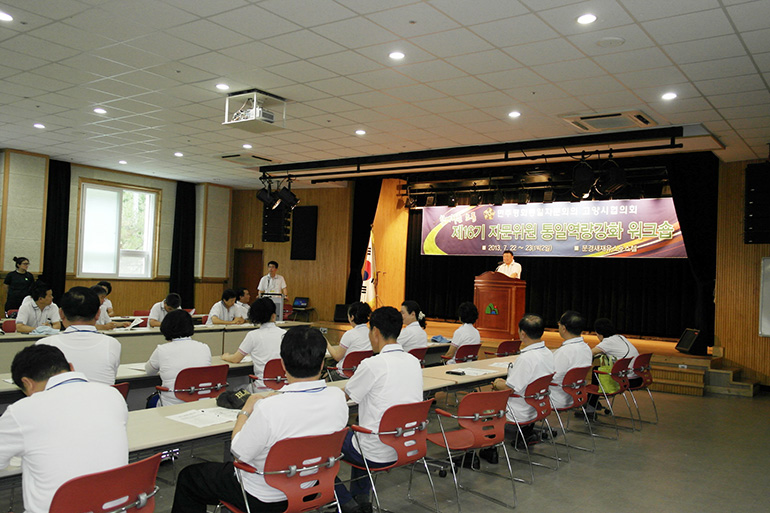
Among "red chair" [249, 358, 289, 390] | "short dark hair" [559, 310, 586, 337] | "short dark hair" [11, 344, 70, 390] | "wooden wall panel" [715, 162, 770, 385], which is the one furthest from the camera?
"wooden wall panel" [715, 162, 770, 385]

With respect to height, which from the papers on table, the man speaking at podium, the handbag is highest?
the man speaking at podium

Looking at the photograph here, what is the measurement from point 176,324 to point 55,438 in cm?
244

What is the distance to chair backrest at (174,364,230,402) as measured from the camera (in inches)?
173

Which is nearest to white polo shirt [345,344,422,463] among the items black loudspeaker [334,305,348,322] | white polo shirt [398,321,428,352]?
white polo shirt [398,321,428,352]

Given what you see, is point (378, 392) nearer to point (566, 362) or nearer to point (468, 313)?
point (566, 362)

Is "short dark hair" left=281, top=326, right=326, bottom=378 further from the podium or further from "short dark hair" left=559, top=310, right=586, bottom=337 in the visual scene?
the podium

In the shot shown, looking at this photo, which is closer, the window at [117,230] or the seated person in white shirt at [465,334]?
the seated person in white shirt at [465,334]

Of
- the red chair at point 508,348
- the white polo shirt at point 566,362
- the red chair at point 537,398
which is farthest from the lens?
the red chair at point 508,348

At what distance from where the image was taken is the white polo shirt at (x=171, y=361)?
449 centimetres

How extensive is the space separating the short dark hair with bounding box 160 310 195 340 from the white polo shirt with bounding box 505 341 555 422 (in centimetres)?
259

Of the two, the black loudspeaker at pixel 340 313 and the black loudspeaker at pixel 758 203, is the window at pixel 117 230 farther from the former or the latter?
the black loudspeaker at pixel 758 203

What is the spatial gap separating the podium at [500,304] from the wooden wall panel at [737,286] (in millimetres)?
3233

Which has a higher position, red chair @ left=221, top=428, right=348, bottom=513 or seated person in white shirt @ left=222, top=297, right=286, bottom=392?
seated person in white shirt @ left=222, top=297, right=286, bottom=392

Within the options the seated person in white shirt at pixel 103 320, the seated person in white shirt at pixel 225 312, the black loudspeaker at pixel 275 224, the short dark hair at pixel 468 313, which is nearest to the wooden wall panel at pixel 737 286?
the short dark hair at pixel 468 313
